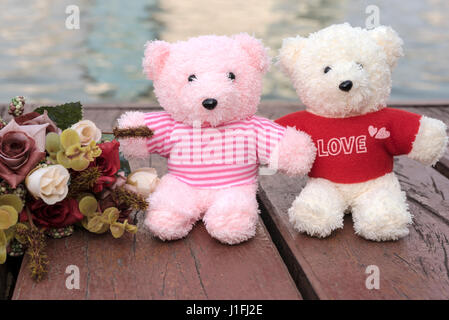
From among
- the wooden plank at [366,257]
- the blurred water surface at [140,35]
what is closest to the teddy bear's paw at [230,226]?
the wooden plank at [366,257]

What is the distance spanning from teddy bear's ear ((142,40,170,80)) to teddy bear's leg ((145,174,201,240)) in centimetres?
29

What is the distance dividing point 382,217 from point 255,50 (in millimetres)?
507

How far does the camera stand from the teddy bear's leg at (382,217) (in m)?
1.18

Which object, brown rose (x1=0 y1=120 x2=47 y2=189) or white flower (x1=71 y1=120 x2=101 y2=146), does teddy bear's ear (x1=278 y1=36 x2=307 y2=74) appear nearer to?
white flower (x1=71 y1=120 x2=101 y2=146)

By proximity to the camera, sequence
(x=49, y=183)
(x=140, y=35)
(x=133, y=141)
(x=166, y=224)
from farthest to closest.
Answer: (x=140, y=35) < (x=133, y=141) < (x=166, y=224) < (x=49, y=183)

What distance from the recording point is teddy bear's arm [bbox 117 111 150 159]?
4.22ft

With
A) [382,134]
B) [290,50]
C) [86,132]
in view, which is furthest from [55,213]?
[382,134]

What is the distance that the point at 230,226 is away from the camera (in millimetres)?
1178

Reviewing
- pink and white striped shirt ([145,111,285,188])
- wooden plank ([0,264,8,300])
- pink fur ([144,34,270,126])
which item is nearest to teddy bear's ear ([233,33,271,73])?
pink fur ([144,34,270,126])

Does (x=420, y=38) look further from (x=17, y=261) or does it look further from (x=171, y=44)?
(x=17, y=261)

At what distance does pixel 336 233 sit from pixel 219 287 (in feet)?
1.15

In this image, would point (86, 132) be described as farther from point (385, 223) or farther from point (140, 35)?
point (140, 35)

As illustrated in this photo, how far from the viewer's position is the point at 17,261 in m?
1.25

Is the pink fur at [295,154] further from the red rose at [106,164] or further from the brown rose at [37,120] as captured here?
the brown rose at [37,120]
